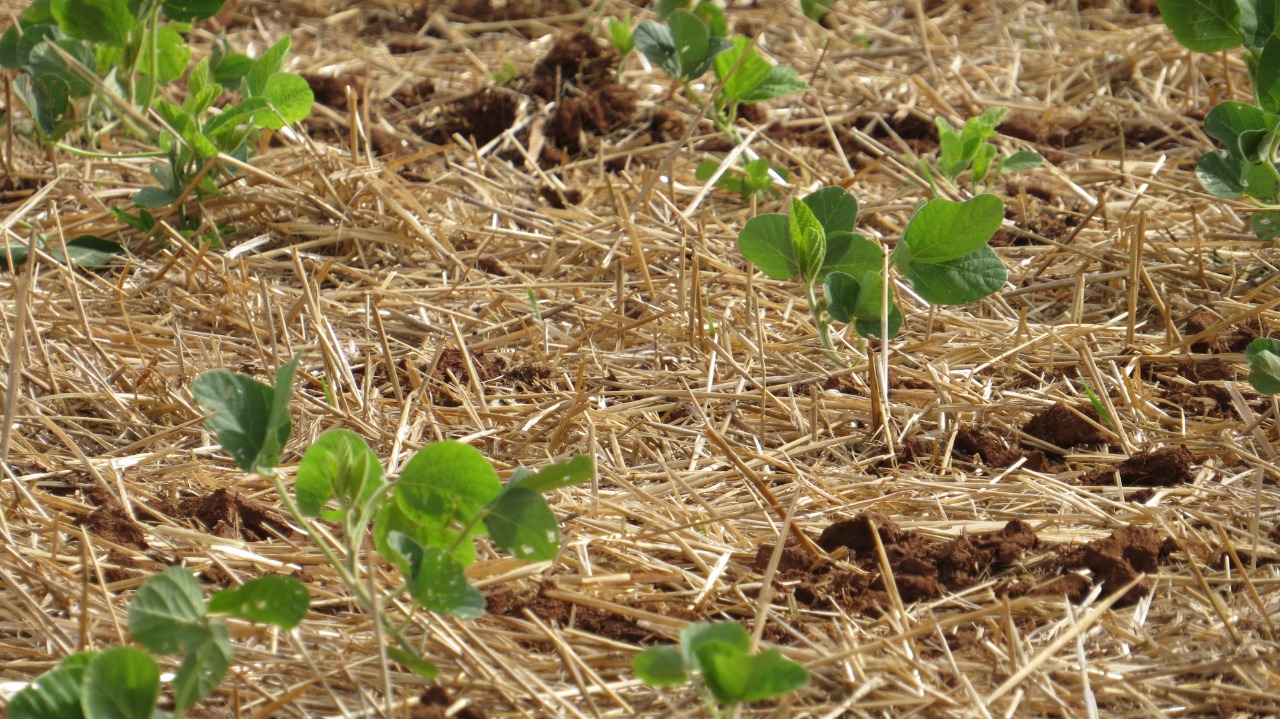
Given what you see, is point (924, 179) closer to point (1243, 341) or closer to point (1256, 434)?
point (1243, 341)

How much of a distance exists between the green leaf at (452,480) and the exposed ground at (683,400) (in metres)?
0.13

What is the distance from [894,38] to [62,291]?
2.24m

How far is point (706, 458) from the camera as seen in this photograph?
155 centimetres

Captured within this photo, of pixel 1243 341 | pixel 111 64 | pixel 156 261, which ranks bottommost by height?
pixel 1243 341

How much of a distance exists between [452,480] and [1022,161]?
1.46 metres

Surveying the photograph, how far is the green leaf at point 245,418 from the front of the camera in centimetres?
108

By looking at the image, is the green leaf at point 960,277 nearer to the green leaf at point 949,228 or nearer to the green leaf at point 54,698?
the green leaf at point 949,228

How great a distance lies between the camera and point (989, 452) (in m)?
1.54

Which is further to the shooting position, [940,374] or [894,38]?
[894,38]

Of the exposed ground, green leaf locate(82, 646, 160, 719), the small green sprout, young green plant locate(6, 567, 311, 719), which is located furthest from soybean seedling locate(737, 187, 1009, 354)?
green leaf locate(82, 646, 160, 719)

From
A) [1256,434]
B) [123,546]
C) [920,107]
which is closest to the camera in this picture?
[123,546]

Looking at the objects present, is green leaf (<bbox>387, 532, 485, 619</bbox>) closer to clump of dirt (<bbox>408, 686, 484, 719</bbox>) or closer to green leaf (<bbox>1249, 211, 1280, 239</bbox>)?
clump of dirt (<bbox>408, 686, 484, 719</bbox>)

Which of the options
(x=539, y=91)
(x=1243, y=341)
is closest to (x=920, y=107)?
(x=539, y=91)

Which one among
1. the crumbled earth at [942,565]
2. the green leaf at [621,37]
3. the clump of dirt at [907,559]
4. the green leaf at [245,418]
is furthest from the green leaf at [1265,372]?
the green leaf at [621,37]
